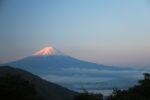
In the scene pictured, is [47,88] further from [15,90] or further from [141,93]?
[15,90]

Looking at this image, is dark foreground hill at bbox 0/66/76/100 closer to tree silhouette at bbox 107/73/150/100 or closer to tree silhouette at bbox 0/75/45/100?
tree silhouette at bbox 107/73/150/100

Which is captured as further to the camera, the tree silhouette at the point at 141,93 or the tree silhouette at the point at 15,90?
the tree silhouette at the point at 141,93

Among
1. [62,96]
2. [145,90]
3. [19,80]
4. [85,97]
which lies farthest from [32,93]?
[62,96]

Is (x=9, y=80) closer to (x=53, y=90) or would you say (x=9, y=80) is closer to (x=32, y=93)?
(x=32, y=93)

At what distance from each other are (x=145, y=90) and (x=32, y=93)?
10884 millimetres

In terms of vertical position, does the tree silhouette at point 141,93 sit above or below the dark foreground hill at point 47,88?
below

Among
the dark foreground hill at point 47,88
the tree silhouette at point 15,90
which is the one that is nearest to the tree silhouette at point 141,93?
the tree silhouette at point 15,90

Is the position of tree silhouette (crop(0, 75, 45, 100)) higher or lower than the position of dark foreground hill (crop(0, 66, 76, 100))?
lower

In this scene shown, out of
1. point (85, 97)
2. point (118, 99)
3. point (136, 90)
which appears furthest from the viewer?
point (85, 97)

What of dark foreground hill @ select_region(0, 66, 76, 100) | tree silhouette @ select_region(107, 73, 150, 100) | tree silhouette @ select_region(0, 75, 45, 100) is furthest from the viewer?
dark foreground hill @ select_region(0, 66, 76, 100)

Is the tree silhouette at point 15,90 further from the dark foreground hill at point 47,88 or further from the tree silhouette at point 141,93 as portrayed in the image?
the dark foreground hill at point 47,88

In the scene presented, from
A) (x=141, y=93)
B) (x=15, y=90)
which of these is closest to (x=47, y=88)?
(x=141, y=93)

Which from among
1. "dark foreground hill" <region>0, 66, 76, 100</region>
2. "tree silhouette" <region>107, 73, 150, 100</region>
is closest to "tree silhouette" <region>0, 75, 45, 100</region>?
"tree silhouette" <region>107, 73, 150, 100</region>

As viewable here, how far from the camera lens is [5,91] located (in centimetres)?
4059
